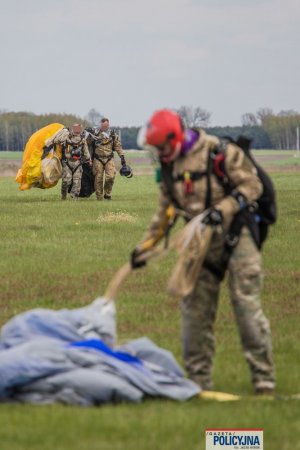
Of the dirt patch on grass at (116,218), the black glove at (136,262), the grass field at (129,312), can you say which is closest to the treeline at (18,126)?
the dirt patch on grass at (116,218)

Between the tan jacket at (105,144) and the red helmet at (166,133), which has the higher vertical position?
the red helmet at (166,133)

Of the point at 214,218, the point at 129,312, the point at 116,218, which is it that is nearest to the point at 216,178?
the point at 214,218

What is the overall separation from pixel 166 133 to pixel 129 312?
4938 millimetres

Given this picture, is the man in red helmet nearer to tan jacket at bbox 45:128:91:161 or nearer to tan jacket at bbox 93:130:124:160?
tan jacket at bbox 45:128:91:161

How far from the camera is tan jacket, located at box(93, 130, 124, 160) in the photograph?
3488cm

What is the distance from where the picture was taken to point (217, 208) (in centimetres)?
894

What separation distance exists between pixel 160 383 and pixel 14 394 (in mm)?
989

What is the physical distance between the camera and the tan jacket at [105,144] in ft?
114

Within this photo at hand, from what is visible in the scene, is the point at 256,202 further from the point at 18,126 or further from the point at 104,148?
the point at 18,126

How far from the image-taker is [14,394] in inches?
342

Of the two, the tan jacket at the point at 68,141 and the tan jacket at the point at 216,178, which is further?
the tan jacket at the point at 68,141

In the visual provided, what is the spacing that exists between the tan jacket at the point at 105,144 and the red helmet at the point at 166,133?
2580 cm

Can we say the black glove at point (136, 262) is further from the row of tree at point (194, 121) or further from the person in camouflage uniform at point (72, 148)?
the row of tree at point (194, 121)

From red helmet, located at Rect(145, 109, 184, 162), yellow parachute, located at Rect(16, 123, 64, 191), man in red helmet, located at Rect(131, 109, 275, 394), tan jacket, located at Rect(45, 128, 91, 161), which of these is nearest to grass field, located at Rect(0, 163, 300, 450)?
man in red helmet, located at Rect(131, 109, 275, 394)
